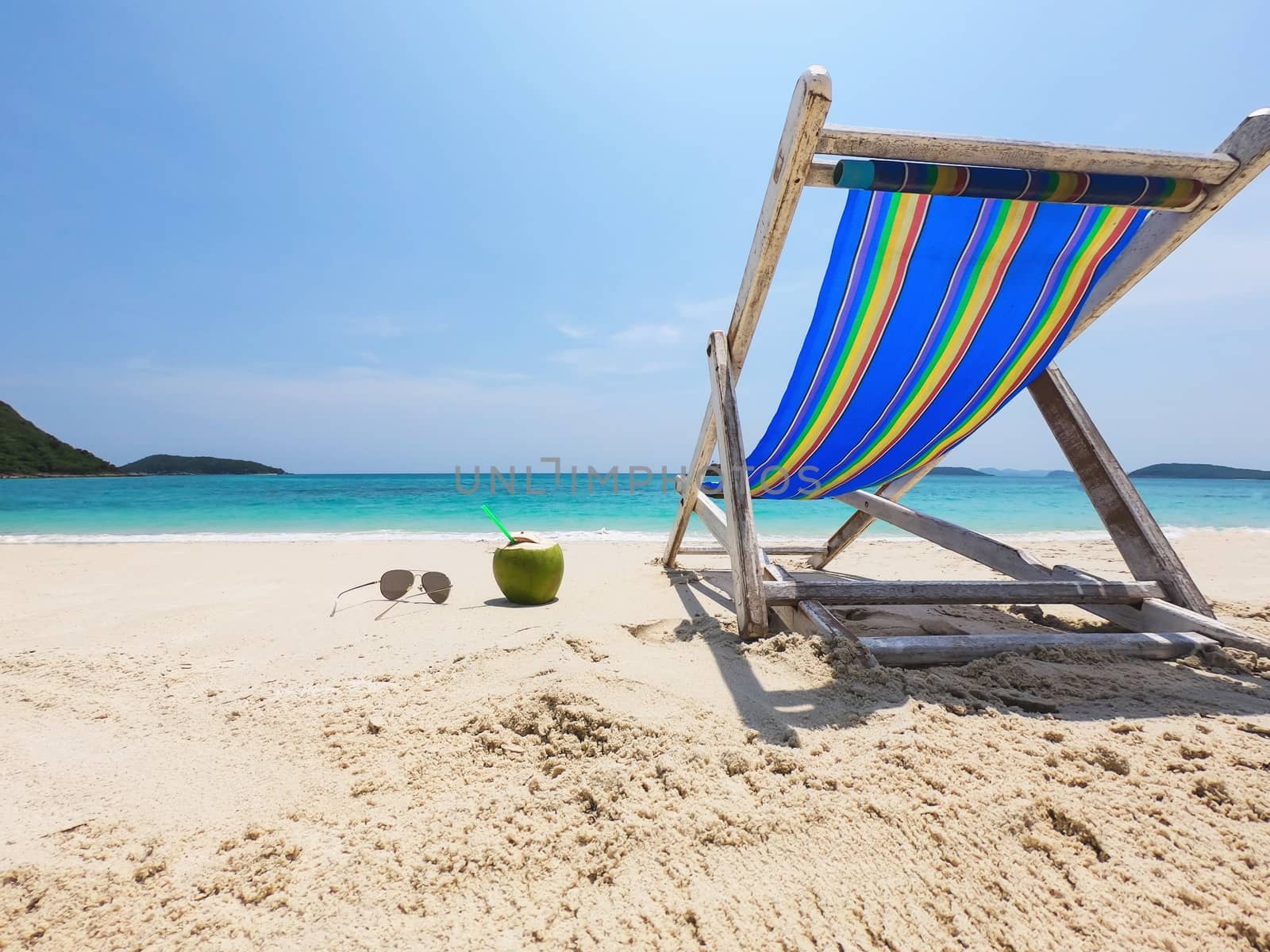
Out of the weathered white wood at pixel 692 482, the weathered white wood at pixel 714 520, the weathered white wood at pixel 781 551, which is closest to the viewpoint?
the weathered white wood at pixel 714 520

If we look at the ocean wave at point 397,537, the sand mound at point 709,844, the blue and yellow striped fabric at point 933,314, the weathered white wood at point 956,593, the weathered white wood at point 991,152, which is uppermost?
the weathered white wood at point 991,152

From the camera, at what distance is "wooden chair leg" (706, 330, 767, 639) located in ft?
7.47

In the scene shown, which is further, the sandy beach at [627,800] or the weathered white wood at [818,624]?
the weathered white wood at [818,624]

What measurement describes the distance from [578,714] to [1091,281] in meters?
2.64

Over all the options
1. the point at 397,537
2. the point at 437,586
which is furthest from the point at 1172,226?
the point at 397,537

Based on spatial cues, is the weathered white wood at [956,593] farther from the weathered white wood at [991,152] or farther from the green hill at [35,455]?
the green hill at [35,455]

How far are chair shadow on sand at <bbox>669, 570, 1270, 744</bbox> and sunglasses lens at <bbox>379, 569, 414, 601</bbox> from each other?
6.57ft

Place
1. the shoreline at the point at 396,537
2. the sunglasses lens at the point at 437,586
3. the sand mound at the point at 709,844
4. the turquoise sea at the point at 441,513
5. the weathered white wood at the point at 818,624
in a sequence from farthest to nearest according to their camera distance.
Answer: the turquoise sea at the point at 441,513 → the shoreline at the point at 396,537 → the sunglasses lens at the point at 437,586 → the weathered white wood at the point at 818,624 → the sand mound at the point at 709,844

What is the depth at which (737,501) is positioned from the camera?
2.39 metres

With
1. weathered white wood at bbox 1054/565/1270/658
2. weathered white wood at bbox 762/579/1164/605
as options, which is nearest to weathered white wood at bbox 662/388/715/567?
weathered white wood at bbox 762/579/1164/605

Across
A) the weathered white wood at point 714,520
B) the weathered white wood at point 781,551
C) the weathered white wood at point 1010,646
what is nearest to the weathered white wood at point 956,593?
the weathered white wood at point 1010,646

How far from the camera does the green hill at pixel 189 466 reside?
146 feet

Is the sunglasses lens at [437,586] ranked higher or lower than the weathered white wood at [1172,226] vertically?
lower

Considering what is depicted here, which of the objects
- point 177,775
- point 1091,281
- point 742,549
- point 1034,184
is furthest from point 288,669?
point 1091,281
